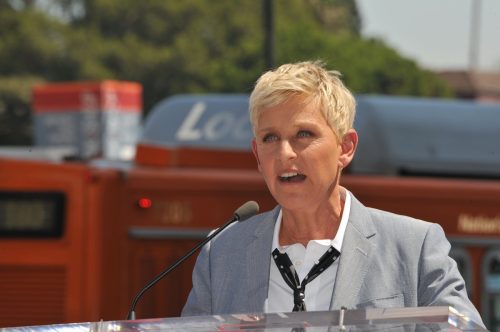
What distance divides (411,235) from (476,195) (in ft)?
22.4

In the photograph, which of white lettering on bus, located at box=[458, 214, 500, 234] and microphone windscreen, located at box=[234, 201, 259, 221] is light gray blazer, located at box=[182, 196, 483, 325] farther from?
white lettering on bus, located at box=[458, 214, 500, 234]

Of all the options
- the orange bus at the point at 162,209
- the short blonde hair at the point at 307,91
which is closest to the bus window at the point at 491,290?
the orange bus at the point at 162,209

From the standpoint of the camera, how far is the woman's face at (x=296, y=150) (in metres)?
3.65

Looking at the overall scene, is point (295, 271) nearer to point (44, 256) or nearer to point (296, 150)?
point (296, 150)

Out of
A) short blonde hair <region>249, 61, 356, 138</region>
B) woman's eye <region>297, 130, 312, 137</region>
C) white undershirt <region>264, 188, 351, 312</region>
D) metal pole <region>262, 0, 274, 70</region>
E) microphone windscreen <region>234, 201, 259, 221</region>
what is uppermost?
A: metal pole <region>262, 0, 274, 70</region>

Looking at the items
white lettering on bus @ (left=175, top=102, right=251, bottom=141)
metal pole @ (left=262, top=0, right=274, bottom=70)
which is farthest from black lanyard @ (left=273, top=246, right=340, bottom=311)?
metal pole @ (left=262, top=0, right=274, bottom=70)

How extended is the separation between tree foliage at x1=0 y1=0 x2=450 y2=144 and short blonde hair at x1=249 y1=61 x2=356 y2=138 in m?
53.9

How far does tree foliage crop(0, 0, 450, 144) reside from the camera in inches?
2359

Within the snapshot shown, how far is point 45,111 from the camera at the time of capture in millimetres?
52750

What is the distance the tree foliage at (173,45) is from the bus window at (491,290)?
47277 millimetres

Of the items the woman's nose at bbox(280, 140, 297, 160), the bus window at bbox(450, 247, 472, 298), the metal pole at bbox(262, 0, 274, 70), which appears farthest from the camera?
the metal pole at bbox(262, 0, 274, 70)

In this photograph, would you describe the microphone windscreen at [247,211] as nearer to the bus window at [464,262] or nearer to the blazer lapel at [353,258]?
the blazer lapel at [353,258]

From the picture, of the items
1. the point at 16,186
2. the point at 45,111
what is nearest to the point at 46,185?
the point at 16,186

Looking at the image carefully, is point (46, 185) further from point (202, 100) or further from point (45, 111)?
point (45, 111)
